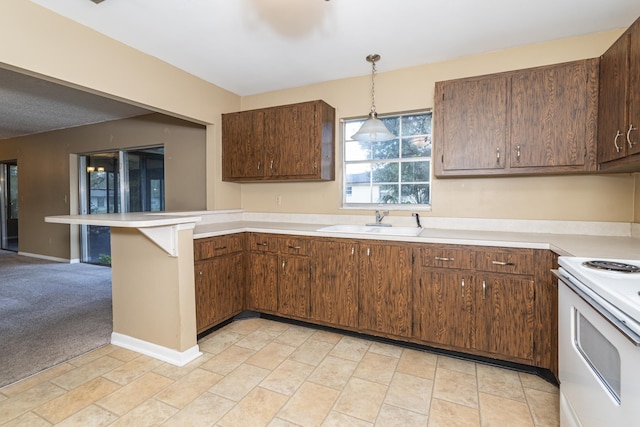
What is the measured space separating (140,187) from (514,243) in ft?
16.7

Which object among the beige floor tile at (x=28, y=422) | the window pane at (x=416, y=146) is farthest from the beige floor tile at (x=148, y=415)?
the window pane at (x=416, y=146)

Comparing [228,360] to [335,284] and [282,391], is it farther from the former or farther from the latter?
[335,284]

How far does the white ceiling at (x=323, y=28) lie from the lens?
206cm

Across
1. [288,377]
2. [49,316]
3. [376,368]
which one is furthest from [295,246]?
[49,316]

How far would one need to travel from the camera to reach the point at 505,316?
2.15 m

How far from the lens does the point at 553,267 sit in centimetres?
197

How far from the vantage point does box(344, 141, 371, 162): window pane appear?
10.8 ft

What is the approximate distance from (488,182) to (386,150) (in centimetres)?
101

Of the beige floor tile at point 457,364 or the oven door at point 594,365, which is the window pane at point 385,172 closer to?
the beige floor tile at point 457,364

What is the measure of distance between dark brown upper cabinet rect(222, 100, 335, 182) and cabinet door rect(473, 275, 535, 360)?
177cm

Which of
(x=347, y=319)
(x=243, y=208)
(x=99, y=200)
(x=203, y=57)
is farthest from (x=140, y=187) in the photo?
(x=347, y=319)

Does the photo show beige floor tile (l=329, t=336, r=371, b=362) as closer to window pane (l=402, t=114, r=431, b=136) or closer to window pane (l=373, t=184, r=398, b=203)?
window pane (l=373, t=184, r=398, b=203)

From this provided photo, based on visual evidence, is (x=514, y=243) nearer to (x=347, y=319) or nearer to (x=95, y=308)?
(x=347, y=319)

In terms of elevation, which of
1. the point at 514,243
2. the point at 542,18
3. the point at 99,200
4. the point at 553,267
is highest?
the point at 542,18
